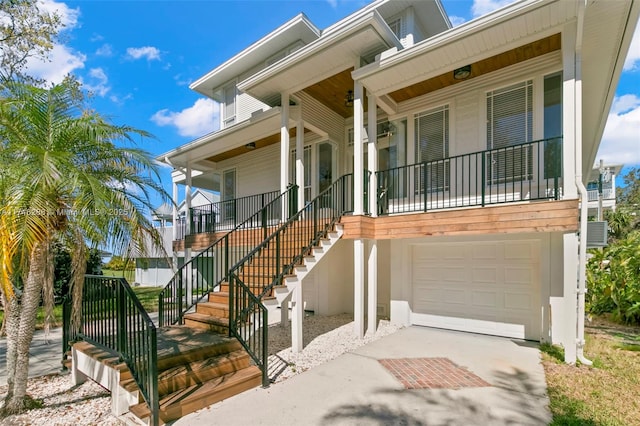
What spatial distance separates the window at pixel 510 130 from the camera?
21.0 ft

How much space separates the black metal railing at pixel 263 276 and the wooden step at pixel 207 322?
1.00 ft

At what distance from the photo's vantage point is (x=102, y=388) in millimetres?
4422

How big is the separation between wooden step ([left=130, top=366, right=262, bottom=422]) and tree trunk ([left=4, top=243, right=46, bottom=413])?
1627 mm

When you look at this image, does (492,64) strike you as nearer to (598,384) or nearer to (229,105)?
(598,384)

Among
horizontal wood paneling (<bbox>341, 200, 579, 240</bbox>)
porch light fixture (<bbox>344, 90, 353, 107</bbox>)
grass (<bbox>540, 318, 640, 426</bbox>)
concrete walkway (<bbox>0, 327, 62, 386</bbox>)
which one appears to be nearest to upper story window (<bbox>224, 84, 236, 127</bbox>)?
porch light fixture (<bbox>344, 90, 353, 107</bbox>)

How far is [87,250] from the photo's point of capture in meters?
4.40

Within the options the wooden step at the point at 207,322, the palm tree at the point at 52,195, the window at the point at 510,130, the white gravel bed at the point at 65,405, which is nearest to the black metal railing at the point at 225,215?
the wooden step at the point at 207,322

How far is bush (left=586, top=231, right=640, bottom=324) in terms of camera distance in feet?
24.5

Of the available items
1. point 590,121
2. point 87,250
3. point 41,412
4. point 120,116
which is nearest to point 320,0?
point 120,116

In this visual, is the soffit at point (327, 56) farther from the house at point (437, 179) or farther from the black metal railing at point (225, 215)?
the black metal railing at point (225, 215)

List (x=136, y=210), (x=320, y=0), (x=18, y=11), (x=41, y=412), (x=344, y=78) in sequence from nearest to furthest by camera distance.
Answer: (x=41, y=412)
(x=136, y=210)
(x=344, y=78)
(x=320, y=0)
(x=18, y=11)

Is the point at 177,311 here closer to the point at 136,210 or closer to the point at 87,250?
the point at 87,250

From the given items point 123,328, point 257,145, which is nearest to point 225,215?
point 257,145

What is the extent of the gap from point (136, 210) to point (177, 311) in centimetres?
271
